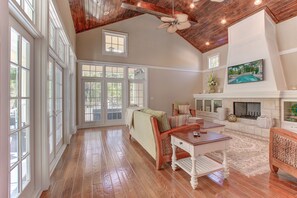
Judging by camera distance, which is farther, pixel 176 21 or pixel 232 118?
pixel 232 118

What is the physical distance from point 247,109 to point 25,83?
676 cm

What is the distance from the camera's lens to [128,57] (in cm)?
682

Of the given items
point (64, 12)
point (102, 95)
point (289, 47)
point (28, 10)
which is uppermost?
point (64, 12)

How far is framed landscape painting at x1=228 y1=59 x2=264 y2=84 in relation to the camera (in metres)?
5.04

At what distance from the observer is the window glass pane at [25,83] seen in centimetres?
173

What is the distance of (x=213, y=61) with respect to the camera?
310 inches

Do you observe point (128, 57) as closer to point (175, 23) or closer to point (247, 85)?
point (175, 23)

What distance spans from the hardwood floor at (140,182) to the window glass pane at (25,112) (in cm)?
101

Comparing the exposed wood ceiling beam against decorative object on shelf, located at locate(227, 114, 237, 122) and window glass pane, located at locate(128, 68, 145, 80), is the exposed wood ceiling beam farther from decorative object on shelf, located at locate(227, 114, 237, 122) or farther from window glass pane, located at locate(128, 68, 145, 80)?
decorative object on shelf, located at locate(227, 114, 237, 122)

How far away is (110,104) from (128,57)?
2.24 m

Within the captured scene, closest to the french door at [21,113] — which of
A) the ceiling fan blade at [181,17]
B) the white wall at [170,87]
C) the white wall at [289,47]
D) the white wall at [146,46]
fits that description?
the ceiling fan blade at [181,17]

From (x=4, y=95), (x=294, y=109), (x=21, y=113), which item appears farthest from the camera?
(x=294, y=109)

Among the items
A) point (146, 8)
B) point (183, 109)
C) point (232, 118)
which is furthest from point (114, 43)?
point (232, 118)

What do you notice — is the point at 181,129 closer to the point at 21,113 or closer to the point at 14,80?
the point at 21,113
